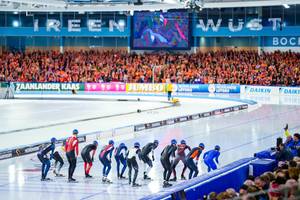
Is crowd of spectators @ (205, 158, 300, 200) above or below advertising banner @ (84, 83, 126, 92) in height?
above

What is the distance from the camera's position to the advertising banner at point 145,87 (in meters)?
46.9

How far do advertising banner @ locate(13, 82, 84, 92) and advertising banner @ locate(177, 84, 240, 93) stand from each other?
8243 mm

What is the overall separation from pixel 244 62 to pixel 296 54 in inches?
167

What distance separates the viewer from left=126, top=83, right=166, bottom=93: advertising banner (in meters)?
46.9

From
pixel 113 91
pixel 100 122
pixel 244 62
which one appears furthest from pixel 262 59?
pixel 100 122

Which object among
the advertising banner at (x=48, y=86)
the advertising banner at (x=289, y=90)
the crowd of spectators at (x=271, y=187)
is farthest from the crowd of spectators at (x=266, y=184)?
the advertising banner at (x=48, y=86)

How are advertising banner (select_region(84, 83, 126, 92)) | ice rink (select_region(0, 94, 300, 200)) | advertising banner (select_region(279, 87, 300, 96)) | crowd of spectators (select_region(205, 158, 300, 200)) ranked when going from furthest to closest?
1. advertising banner (select_region(84, 83, 126, 92))
2. advertising banner (select_region(279, 87, 300, 96))
3. ice rink (select_region(0, 94, 300, 200))
4. crowd of spectators (select_region(205, 158, 300, 200))

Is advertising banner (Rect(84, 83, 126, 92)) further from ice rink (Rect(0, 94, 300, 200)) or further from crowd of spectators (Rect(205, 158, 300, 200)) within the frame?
crowd of spectators (Rect(205, 158, 300, 200))

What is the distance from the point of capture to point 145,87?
4759 cm

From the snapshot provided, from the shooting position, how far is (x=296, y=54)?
162ft

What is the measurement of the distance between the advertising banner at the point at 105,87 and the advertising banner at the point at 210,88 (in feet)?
15.0

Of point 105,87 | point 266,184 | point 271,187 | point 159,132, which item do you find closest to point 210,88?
point 105,87

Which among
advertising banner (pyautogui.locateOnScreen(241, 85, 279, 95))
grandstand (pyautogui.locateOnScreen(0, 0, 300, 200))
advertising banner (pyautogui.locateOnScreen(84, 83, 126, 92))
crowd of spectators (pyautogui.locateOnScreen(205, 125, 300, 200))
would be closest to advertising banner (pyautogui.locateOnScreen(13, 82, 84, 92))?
grandstand (pyautogui.locateOnScreen(0, 0, 300, 200))

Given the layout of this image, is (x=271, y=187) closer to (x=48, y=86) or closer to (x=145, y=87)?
(x=145, y=87)
